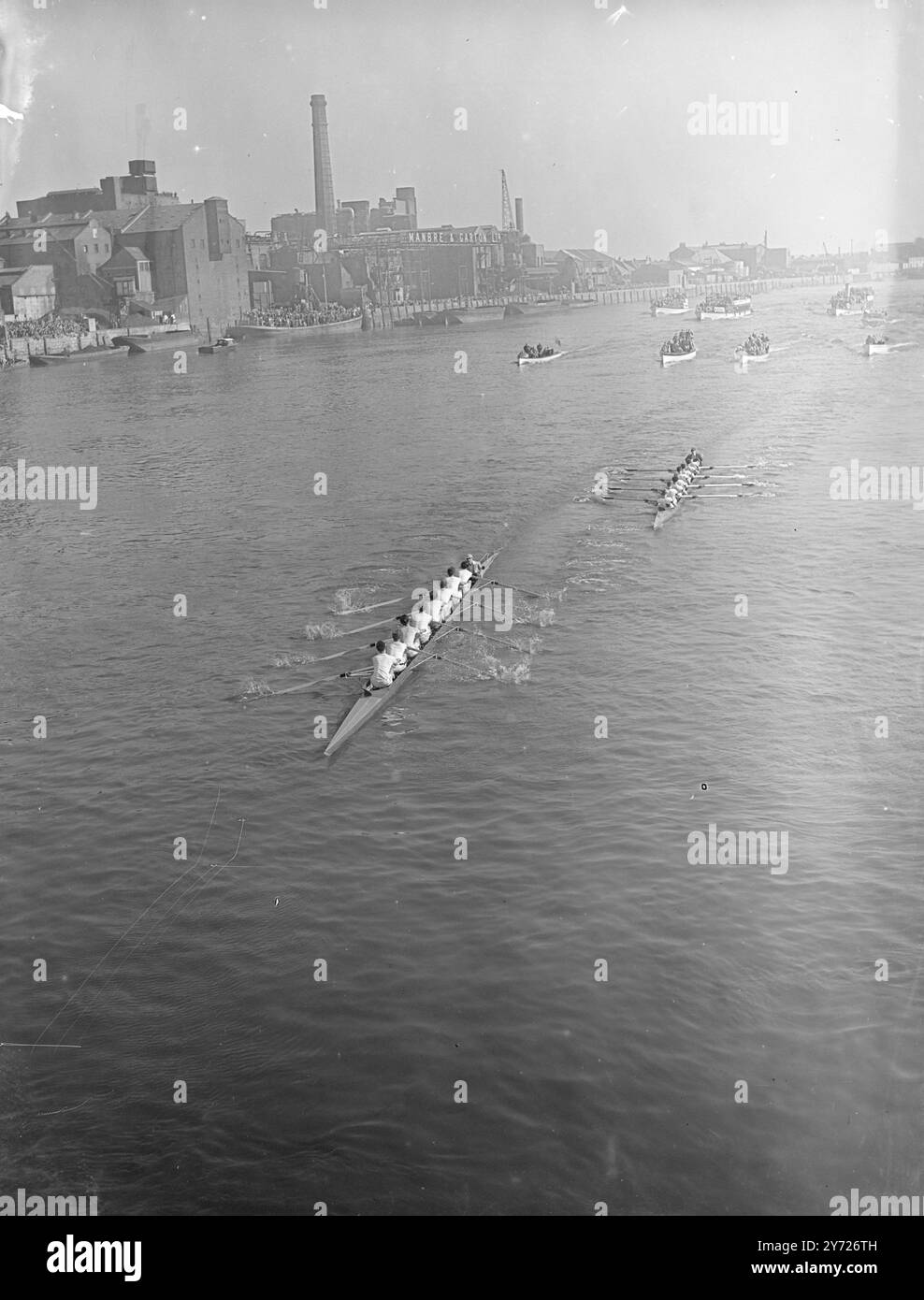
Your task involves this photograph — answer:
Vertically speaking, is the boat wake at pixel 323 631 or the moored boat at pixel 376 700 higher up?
the boat wake at pixel 323 631

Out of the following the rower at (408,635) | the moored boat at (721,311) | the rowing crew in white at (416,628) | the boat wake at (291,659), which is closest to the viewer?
the rowing crew in white at (416,628)

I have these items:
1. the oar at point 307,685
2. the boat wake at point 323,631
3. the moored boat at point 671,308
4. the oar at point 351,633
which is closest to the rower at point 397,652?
the oar at point 307,685

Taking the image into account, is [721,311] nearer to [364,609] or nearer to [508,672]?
[364,609]

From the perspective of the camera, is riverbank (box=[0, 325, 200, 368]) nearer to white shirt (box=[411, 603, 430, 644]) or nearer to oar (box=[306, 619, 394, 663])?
oar (box=[306, 619, 394, 663])

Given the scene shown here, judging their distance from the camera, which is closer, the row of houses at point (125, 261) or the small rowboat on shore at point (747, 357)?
the small rowboat on shore at point (747, 357)

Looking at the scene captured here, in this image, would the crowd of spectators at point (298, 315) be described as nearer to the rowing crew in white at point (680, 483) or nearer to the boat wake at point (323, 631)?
the rowing crew in white at point (680, 483)
